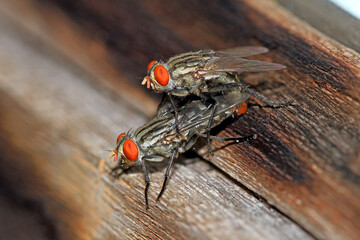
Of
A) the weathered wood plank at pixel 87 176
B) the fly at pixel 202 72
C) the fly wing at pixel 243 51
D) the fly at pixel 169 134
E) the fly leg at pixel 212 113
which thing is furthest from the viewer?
the fly at pixel 202 72

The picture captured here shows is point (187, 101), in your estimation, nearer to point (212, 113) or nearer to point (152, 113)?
point (152, 113)

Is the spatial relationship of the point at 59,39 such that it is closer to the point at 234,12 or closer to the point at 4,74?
the point at 4,74

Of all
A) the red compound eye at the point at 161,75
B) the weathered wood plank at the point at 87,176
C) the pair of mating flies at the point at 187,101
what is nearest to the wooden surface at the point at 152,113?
the weathered wood plank at the point at 87,176

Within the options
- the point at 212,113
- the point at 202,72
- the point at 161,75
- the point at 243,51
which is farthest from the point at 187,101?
the point at 243,51

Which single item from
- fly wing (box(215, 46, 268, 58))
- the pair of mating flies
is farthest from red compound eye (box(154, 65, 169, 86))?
fly wing (box(215, 46, 268, 58))

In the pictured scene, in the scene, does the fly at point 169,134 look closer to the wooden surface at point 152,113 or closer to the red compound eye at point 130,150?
the red compound eye at point 130,150

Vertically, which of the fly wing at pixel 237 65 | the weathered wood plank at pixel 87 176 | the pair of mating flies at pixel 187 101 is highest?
the fly wing at pixel 237 65
